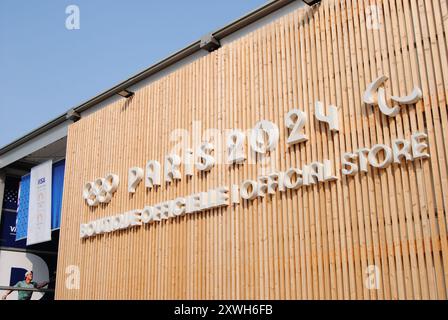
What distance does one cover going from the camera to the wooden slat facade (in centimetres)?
734

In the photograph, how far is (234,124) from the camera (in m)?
10.0

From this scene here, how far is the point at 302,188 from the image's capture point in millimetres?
8656

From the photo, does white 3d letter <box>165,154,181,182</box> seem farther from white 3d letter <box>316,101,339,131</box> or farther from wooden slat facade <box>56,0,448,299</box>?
white 3d letter <box>316,101,339,131</box>

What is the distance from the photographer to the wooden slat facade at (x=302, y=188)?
7344mm

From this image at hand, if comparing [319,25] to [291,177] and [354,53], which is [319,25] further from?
[291,177]

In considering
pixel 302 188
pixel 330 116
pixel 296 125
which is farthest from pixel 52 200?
pixel 330 116

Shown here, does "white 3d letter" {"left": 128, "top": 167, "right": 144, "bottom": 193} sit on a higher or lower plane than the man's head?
higher

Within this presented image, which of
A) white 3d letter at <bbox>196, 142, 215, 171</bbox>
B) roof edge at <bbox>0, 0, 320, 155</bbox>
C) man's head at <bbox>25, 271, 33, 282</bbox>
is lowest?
man's head at <bbox>25, 271, 33, 282</bbox>

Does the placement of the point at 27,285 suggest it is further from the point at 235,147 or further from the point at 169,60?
the point at 235,147

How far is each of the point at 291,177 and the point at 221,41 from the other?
12.1 feet

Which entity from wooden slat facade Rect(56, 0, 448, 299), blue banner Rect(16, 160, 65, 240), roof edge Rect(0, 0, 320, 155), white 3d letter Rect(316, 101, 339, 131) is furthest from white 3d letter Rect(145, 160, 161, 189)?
blue banner Rect(16, 160, 65, 240)

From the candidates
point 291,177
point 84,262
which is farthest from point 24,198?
point 291,177

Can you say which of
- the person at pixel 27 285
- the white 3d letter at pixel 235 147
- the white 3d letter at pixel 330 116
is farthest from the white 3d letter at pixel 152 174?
the person at pixel 27 285

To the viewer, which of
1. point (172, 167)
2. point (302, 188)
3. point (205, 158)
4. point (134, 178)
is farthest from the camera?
point (134, 178)
